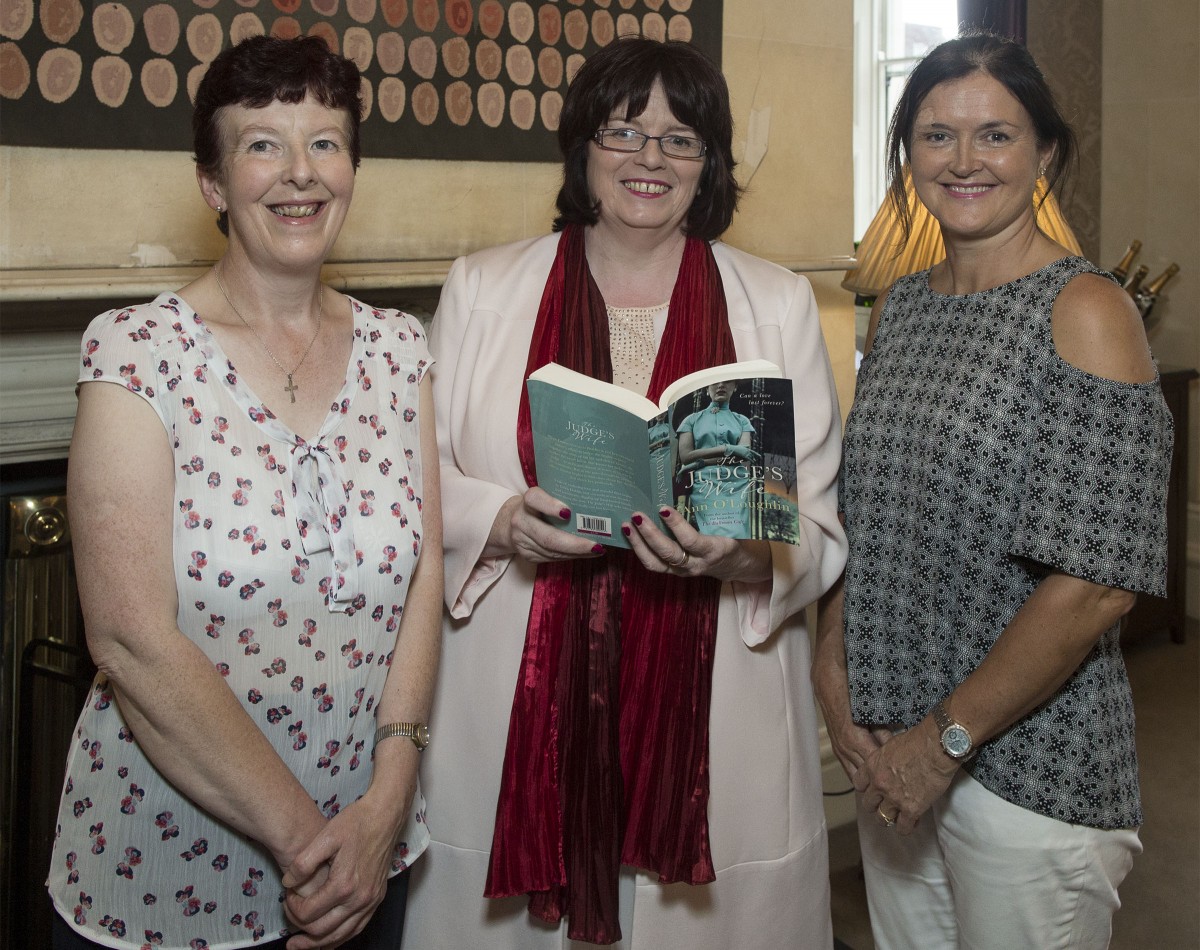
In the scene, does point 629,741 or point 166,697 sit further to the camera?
point 629,741

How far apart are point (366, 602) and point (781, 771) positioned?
0.75m

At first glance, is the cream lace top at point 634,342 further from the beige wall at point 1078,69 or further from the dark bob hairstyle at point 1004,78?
the beige wall at point 1078,69

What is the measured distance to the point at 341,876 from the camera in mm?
1425

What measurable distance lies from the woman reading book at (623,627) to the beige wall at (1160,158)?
330 centimetres

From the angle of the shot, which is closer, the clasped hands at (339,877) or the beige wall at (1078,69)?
the clasped hands at (339,877)

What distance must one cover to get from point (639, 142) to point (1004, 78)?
530 mm

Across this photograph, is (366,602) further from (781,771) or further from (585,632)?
(781,771)

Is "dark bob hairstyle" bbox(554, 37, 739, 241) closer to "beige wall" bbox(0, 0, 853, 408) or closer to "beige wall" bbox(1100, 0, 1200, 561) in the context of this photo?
"beige wall" bbox(0, 0, 853, 408)

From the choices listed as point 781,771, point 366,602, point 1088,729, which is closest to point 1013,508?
point 1088,729

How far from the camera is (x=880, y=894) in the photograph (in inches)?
75.3

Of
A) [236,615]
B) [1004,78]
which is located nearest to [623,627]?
[236,615]

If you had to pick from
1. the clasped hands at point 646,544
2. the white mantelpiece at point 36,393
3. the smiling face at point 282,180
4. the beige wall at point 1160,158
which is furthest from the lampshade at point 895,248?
the beige wall at point 1160,158

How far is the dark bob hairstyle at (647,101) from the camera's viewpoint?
1.75 m

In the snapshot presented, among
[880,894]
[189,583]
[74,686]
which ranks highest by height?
[189,583]
